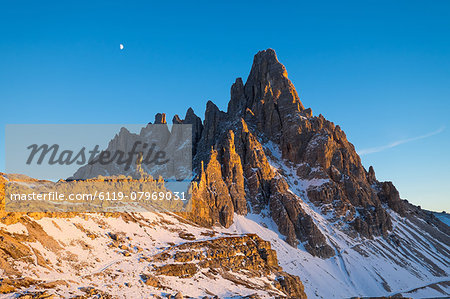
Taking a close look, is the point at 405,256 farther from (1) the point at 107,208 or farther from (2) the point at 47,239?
(2) the point at 47,239

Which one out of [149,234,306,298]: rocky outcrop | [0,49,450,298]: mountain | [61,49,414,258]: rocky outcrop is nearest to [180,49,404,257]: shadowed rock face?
[61,49,414,258]: rocky outcrop

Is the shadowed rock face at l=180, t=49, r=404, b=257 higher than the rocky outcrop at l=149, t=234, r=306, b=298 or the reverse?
higher

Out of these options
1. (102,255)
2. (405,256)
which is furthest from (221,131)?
(102,255)

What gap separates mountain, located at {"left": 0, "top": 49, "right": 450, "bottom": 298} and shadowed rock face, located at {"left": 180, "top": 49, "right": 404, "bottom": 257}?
0.53m

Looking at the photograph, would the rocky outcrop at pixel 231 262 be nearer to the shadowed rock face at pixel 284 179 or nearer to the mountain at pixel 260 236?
the mountain at pixel 260 236

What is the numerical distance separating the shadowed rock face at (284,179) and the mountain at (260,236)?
53 cm

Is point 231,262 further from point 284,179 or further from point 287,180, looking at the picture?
point 287,180

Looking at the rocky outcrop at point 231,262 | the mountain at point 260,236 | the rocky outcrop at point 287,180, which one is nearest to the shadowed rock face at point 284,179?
the rocky outcrop at point 287,180

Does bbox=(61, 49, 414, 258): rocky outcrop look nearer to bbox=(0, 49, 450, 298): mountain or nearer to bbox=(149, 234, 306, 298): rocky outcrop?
bbox=(0, 49, 450, 298): mountain

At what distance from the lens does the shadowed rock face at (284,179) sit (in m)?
A: 132

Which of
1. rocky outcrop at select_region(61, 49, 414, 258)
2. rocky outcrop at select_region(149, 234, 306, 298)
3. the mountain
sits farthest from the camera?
rocky outcrop at select_region(61, 49, 414, 258)

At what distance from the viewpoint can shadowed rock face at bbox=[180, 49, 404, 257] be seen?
132000mm

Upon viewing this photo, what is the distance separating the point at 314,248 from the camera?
131 m

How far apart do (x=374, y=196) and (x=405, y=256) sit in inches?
1537
